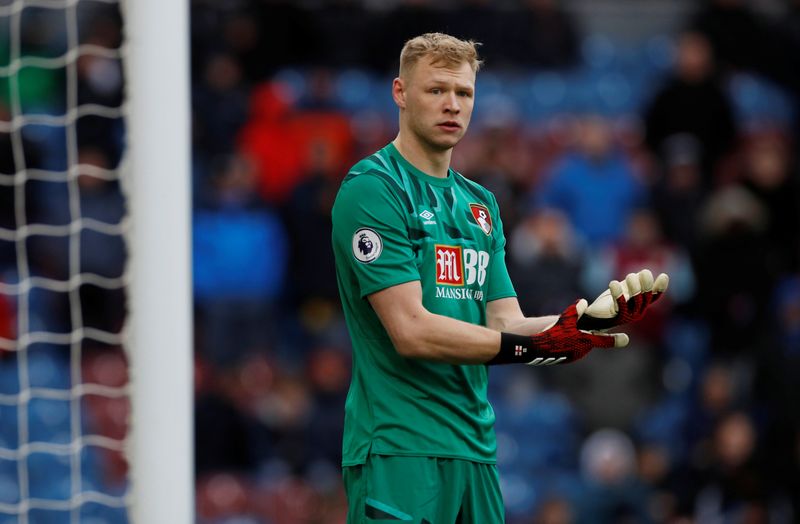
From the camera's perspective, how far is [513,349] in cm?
441

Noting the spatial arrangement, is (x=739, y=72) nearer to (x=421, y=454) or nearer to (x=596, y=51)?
(x=596, y=51)

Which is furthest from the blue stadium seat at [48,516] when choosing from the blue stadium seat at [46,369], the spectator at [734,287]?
the spectator at [734,287]

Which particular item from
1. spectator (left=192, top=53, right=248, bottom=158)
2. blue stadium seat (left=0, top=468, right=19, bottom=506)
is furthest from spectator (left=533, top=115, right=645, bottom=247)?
blue stadium seat (left=0, top=468, right=19, bottom=506)

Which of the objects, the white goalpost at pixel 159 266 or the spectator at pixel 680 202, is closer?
the white goalpost at pixel 159 266

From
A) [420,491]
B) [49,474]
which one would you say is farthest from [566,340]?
[49,474]

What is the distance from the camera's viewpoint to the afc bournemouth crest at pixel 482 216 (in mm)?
4785

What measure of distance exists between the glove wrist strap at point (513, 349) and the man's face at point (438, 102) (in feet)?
2.35

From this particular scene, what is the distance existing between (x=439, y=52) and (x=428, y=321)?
0.93 m

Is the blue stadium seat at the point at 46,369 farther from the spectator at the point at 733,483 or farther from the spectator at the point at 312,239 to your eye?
the spectator at the point at 733,483

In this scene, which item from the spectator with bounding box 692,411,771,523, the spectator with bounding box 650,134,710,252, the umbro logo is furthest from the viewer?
the spectator with bounding box 650,134,710,252

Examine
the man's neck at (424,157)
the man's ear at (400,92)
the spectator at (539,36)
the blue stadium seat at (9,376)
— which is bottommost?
the blue stadium seat at (9,376)

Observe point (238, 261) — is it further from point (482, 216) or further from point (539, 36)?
point (482, 216)

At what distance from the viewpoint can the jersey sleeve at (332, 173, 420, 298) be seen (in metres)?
4.47

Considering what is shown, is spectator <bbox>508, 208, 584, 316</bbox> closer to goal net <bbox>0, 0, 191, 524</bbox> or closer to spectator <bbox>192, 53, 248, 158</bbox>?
spectator <bbox>192, 53, 248, 158</bbox>
